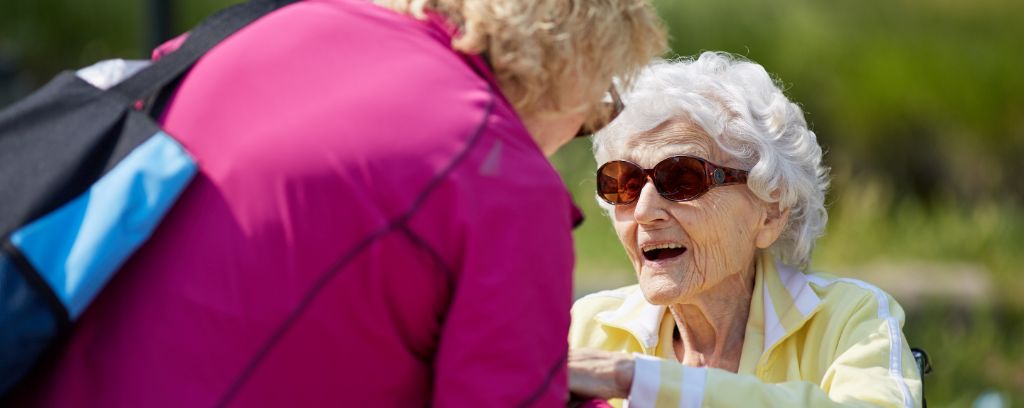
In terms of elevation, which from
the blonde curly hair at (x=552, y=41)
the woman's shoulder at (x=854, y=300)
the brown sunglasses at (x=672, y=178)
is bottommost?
the woman's shoulder at (x=854, y=300)

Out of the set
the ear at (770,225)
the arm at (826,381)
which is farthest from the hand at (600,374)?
the ear at (770,225)

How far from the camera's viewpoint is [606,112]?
2129mm

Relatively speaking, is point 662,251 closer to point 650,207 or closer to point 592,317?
point 650,207

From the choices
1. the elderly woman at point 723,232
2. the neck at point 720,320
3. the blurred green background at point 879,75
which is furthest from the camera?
the blurred green background at point 879,75

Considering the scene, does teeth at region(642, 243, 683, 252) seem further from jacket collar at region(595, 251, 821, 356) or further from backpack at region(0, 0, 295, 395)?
backpack at region(0, 0, 295, 395)

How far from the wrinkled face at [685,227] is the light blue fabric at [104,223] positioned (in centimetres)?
143

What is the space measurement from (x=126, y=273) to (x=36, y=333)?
0.48 feet

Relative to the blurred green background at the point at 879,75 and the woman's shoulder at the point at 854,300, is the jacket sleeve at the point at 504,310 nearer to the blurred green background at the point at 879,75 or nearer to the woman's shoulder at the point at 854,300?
the woman's shoulder at the point at 854,300

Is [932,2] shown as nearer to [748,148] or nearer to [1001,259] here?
[1001,259]

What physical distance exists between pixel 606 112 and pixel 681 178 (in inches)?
31.8

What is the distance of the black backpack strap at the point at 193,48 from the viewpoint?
68.9 inches

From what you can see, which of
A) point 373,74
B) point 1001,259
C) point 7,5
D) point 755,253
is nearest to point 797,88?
point 1001,259

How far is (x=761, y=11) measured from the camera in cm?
865

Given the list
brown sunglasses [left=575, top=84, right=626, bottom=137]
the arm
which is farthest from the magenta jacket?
the arm
